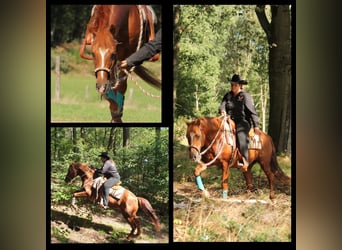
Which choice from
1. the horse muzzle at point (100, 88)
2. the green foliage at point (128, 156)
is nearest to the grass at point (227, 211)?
the green foliage at point (128, 156)

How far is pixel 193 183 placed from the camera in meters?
8.23

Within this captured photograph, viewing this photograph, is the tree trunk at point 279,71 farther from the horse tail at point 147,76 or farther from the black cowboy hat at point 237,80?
the horse tail at point 147,76

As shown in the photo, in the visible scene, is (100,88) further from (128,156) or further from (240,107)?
(240,107)

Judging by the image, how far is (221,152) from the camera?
27.2ft

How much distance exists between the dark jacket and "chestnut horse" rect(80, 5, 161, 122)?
0.76 metres

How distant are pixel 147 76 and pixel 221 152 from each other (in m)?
0.98

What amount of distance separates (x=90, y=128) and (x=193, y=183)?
3.52 ft

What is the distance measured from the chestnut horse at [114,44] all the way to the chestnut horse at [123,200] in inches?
21.8

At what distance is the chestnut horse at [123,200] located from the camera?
821 cm

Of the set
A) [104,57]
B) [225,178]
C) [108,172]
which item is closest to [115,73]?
[104,57]

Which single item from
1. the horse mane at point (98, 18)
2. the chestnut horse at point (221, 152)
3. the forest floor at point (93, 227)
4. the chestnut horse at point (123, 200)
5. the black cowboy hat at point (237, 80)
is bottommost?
the forest floor at point (93, 227)

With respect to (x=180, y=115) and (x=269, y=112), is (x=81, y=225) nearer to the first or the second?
(x=180, y=115)

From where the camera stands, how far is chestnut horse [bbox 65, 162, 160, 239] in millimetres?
8211
